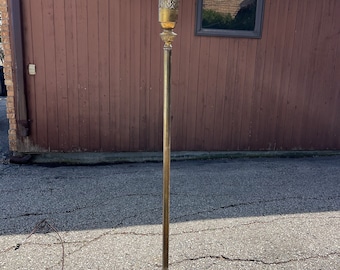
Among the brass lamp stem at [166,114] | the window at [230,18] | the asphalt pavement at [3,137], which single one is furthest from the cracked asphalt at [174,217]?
the window at [230,18]

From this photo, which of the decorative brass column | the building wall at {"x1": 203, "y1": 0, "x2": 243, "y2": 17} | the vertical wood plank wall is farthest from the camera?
the building wall at {"x1": 203, "y1": 0, "x2": 243, "y2": 17}

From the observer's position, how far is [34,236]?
304 cm

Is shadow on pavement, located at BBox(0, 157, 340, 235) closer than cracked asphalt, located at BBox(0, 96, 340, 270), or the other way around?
cracked asphalt, located at BBox(0, 96, 340, 270)

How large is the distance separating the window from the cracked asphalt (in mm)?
2038

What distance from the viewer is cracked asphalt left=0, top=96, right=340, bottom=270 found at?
277cm

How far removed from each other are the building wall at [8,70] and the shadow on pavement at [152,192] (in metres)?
0.53

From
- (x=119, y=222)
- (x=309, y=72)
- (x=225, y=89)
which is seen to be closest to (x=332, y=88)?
(x=309, y=72)

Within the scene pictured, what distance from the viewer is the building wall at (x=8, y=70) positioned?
4.74m

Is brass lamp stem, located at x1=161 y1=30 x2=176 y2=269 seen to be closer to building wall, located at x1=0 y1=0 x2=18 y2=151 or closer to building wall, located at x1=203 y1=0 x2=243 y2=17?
building wall, located at x1=203 y1=0 x2=243 y2=17

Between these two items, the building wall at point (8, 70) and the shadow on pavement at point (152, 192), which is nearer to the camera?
the shadow on pavement at point (152, 192)

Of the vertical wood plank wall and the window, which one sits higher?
the window

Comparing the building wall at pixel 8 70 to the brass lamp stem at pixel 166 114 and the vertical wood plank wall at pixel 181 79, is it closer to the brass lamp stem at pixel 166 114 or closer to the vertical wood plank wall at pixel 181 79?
the vertical wood plank wall at pixel 181 79

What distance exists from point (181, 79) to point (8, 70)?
250 cm

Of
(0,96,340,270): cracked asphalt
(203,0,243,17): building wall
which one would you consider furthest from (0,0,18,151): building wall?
(203,0,243,17): building wall
